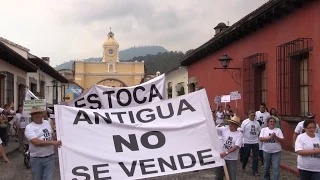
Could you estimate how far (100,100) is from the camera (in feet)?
25.1

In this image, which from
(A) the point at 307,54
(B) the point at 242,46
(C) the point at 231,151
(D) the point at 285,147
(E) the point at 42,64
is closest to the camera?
(C) the point at 231,151

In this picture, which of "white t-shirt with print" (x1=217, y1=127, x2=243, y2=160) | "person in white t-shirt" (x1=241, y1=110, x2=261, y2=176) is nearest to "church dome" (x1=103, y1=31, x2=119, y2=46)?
"person in white t-shirt" (x1=241, y1=110, x2=261, y2=176)

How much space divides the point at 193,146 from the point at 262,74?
11.2 metres

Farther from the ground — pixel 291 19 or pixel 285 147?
pixel 291 19

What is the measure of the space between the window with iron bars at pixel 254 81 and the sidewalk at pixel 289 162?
3.45 metres

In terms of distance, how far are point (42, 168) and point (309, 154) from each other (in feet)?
13.0

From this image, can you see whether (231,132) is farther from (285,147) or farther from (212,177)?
(285,147)

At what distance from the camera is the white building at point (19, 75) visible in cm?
2006

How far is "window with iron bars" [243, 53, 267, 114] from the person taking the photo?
16625 mm

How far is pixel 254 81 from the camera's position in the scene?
17.3 metres

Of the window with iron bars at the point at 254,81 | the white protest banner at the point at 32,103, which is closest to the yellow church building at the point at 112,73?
the window with iron bars at the point at 254,81

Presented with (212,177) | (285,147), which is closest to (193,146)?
(212,177)

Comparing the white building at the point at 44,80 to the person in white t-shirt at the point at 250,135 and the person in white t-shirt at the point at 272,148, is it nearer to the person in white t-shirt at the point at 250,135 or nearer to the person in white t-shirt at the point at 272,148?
the person in white t-shirt at the point at 250,135

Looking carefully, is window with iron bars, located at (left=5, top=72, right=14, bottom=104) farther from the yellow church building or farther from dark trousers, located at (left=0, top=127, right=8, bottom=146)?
the yellow church building
